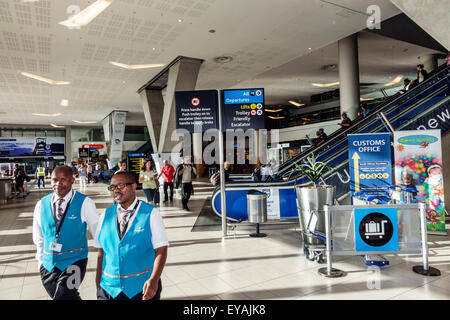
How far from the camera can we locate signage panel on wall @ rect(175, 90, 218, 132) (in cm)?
582

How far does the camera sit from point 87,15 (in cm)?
869

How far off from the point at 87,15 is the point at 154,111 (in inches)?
363

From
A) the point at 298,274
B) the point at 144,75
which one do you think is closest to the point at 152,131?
the point at 144,75

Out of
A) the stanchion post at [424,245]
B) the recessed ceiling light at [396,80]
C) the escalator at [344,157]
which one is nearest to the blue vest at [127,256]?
the stanchion post at [424,245]

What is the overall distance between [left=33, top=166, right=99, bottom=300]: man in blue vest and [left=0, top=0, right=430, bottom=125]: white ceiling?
7.50m

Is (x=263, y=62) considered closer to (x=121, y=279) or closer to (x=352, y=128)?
(x=352, y=128)

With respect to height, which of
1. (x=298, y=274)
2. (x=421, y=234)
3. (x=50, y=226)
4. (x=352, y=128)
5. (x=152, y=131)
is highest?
(x=152, y=131)

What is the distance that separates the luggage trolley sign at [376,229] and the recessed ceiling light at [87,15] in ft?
27.4

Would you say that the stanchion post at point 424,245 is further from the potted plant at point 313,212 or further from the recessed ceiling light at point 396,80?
the recessed ceiling light at point 396,80

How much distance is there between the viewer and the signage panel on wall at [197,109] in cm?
582

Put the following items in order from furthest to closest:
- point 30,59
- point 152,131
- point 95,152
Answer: point 95,152
point 152,131
point 30,59

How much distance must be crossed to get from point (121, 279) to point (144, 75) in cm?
1448

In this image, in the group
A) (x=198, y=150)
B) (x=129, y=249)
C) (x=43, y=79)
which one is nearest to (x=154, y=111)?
(x=43, y=79)

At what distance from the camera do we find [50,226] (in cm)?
215
